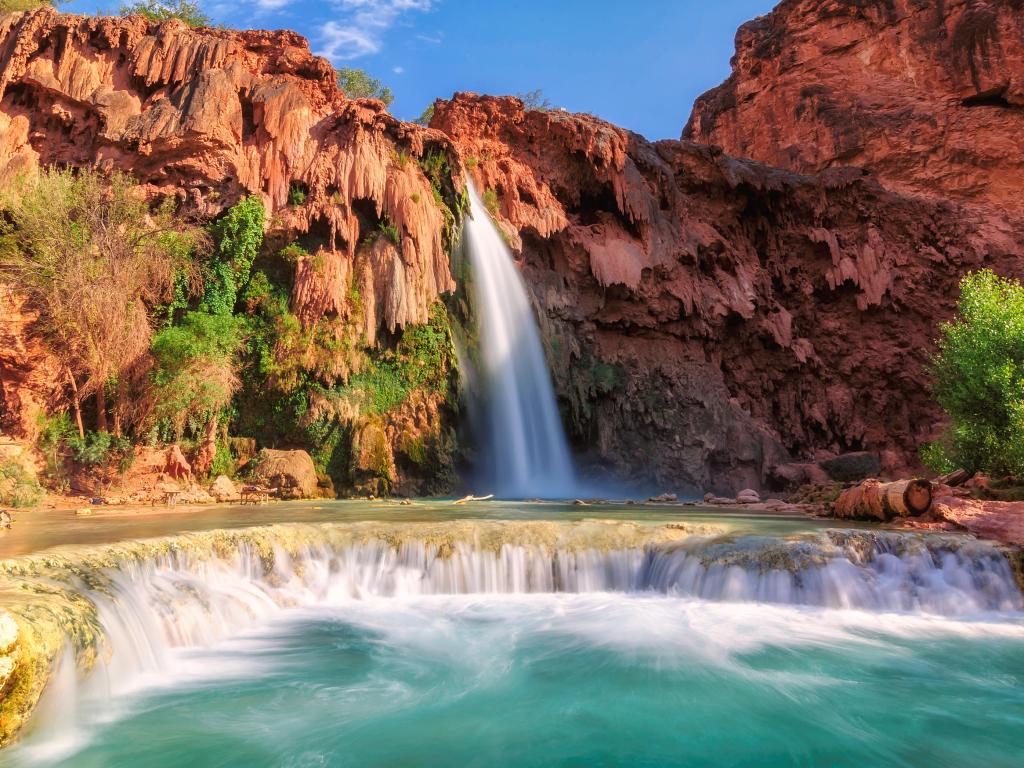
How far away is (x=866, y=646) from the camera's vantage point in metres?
6.74

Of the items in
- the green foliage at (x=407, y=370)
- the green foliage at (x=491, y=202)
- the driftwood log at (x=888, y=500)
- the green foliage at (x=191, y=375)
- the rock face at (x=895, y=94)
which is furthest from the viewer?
the rock face at (x=895, y=94)

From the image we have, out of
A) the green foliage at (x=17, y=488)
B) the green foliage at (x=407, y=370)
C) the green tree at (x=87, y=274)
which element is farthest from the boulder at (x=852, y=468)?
the green foliage at (x=17, y=488)

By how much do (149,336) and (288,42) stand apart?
39.7ft

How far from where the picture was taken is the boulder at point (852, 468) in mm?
24891

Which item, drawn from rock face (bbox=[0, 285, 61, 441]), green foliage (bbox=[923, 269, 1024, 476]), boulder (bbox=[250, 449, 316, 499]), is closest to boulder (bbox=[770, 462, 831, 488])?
green foliage (bbox=[923, 269, 1024, 476])

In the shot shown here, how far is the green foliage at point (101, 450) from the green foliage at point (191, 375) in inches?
41.9

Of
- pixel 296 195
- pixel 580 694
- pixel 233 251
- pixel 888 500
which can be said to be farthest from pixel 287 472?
pixel 888 500

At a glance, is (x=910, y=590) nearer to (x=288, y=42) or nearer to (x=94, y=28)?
(x=288, y=42)

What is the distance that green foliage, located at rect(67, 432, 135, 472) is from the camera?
48.8ft

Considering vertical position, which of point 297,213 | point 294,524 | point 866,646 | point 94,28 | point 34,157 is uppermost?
point 94,28

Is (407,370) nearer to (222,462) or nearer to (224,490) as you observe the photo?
(222,462)

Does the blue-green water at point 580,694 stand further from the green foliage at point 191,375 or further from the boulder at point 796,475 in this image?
the boulder at point 796,475

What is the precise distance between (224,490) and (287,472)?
1556 mm

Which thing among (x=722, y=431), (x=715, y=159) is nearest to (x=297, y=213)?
(x=722, y=431)
